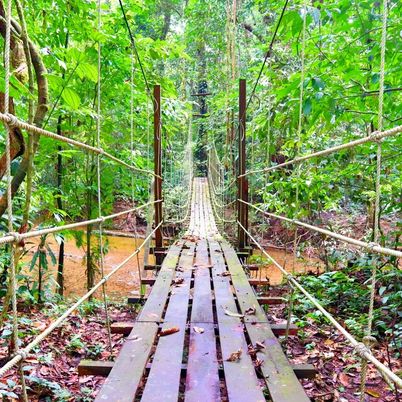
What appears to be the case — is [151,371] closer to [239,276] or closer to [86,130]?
[239,276]

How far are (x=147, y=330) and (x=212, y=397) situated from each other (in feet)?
1.32

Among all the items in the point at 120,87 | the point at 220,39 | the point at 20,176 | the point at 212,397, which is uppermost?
the point at 220,39

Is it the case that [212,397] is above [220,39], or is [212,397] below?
below

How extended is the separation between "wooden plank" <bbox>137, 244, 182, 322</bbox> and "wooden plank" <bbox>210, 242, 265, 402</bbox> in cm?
21

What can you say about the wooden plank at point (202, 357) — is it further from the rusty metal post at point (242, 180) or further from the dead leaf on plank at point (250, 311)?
the rusty metal post at point (242, 180)

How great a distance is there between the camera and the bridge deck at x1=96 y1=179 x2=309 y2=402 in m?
0.88

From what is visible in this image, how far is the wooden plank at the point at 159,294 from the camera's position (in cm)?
134

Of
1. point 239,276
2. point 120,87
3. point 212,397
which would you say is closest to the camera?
point 212,397

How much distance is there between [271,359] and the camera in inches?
40.5

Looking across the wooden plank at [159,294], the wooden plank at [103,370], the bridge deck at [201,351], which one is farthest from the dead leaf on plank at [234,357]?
the wooden plank at [159,294]

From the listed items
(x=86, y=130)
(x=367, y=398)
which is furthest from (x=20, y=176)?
(x=86, y=130)

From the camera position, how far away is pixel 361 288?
2.56 metres

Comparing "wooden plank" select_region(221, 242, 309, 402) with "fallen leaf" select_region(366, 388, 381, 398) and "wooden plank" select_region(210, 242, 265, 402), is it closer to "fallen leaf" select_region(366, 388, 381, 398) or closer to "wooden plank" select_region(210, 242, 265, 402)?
"wooden plank" select_region(210, 242, 265, 402)

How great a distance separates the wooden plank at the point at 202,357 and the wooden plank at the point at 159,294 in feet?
0.40
